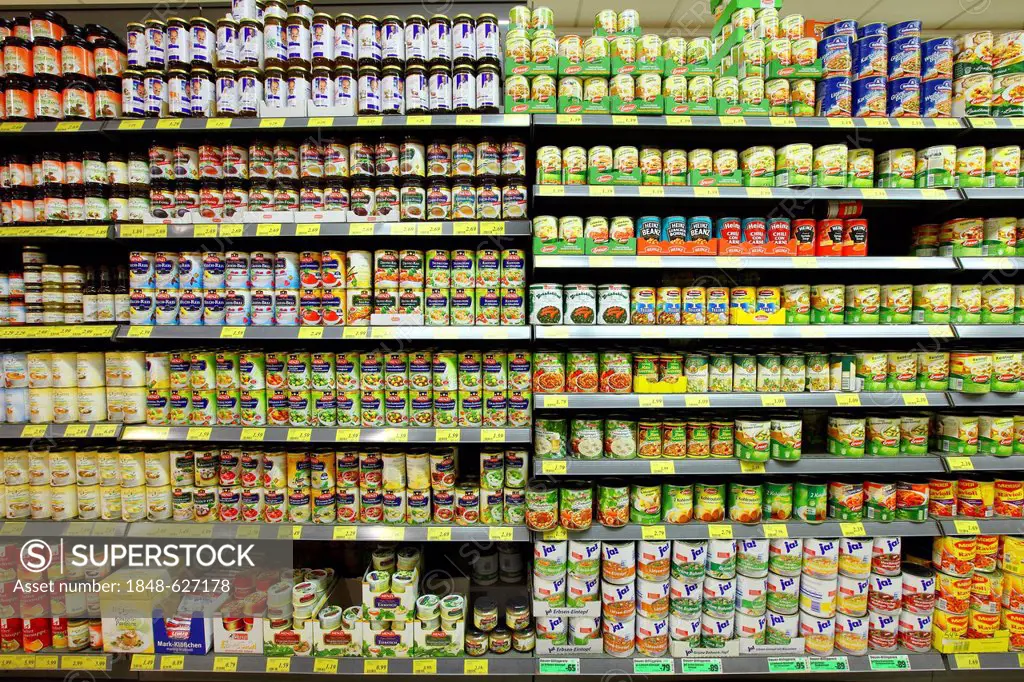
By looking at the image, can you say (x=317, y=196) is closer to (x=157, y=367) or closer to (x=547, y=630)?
(x=157, y=367)

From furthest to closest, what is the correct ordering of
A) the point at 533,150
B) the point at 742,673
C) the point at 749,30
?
the point at 533,150, the point at 749,30, the point at 742,673

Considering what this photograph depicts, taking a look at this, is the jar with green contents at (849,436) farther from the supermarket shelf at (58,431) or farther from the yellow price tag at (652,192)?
the supermarket shelf at (58,431)

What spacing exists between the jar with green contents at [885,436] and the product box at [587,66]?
1.85m

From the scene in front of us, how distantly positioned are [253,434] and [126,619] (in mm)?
903

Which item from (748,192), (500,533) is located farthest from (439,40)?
(500,533)

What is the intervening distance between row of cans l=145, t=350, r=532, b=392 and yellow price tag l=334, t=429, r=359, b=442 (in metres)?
0.17

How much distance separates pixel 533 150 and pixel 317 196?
3.22 feet

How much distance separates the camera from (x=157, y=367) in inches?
77.2

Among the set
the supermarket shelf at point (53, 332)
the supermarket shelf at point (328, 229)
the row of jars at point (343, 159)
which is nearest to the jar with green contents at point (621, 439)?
the supermarket shelf at point (328, 229)

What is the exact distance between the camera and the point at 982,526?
1.92 metres

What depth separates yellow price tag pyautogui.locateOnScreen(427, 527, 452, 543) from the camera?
1887 mm

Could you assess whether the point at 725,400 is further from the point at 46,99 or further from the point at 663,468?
the point at 46,99

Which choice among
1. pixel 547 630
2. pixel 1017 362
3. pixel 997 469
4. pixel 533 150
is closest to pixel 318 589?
pixel 547 630

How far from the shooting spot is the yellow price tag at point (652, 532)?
1.87m
